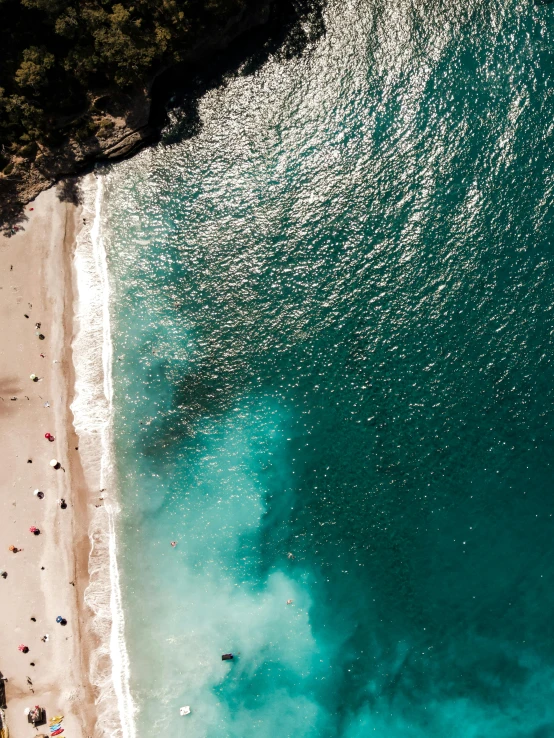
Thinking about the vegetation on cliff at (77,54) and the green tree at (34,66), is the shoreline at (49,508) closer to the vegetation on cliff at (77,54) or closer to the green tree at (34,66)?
the vegetation on cliff at (77,54)

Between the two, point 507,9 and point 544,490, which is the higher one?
point 507,9

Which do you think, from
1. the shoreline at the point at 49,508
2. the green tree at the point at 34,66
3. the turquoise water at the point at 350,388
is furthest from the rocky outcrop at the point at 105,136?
the green tree at the point at 34,66

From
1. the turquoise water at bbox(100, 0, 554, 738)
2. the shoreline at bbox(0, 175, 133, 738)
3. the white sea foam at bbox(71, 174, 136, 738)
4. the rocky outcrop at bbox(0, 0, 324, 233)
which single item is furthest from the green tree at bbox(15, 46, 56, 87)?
the turquoise water at bbox(100, 0, 554, 738)

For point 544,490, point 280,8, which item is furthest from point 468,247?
point 280,8

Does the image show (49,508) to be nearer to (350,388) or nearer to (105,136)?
(350,388)

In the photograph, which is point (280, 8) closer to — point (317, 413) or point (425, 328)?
point (425, 328)

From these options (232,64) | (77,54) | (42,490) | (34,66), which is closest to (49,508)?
(42,490)
